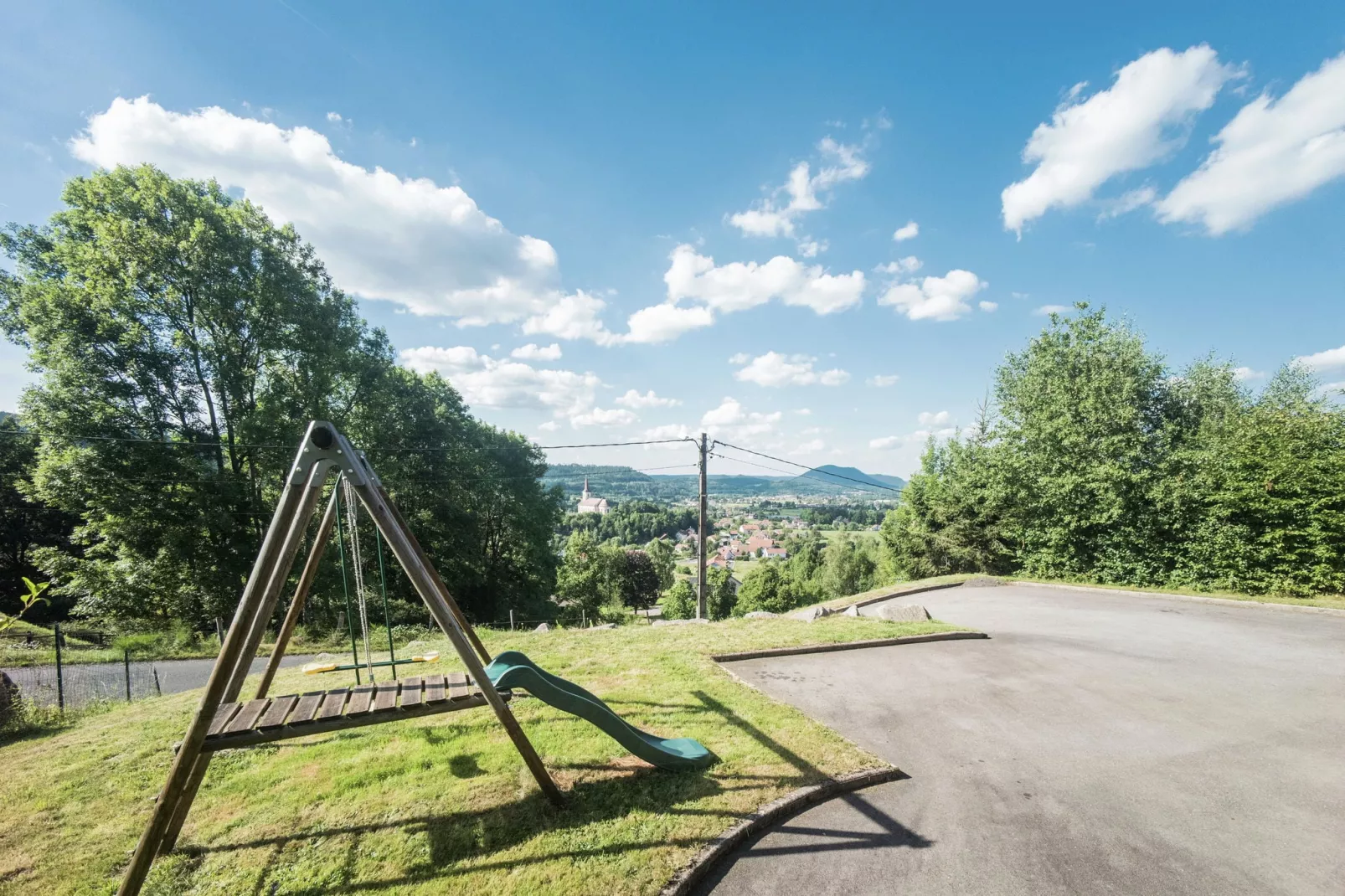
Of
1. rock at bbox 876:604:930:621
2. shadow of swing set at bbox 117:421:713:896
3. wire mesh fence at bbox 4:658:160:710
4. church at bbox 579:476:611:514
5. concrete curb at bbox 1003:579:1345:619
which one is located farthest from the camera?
church at bbox 579:476:611:514

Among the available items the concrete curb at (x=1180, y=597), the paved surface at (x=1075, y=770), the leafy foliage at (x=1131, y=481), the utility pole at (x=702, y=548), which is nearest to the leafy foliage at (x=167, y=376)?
the utility pole at (x=702, y=548)

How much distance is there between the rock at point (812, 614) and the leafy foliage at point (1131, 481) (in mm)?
11362

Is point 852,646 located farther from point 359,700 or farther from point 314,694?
point 314,694

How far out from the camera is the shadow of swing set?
3.30m

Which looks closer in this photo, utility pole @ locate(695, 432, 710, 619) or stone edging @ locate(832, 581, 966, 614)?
utility pole @ locate(695, 432, 710, 619)

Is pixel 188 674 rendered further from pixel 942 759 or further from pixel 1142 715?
pixel 1142 715

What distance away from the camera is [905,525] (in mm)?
26219

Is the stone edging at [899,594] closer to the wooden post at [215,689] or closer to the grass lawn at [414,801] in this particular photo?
the grass lawn at [414,801]

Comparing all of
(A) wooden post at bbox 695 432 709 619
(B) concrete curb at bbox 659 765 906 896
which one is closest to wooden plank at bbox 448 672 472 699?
(B) concrete curb at bbox 659 765 906 896

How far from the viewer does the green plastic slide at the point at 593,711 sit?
431 centimetres

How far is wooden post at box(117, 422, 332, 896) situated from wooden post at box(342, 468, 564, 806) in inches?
13.5

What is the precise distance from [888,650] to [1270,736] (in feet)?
14.4

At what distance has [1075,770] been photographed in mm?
4895

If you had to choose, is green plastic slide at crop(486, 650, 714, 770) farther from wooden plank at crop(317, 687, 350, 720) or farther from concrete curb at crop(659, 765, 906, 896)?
wooden plank at crop(317, 687, 350, 720)
